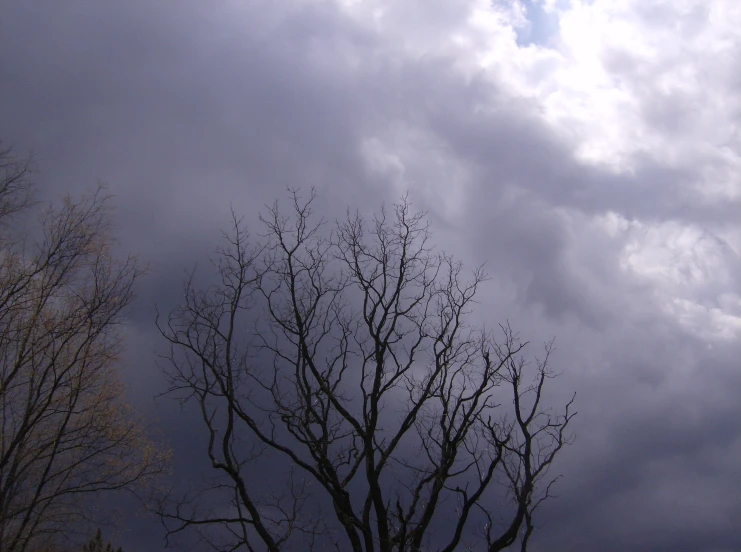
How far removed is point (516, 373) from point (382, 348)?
3382mm

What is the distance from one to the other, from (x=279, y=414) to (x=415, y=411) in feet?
11.1

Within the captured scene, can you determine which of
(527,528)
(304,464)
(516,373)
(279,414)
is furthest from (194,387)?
(527,528)

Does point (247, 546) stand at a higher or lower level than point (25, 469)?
lower

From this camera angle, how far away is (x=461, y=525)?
16.0m

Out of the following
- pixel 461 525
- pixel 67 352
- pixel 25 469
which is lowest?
pixel 461 525

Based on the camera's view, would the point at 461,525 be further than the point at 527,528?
No

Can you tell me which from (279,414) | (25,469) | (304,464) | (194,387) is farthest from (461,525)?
(25,469)

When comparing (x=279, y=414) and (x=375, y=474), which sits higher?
(x=279, y=414)

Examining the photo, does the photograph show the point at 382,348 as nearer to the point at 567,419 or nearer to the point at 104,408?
the point at 567,419

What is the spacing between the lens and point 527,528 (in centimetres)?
1722

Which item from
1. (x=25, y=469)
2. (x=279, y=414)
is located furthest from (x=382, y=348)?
(x=25, y=469)

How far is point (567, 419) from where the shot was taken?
56.5 ft

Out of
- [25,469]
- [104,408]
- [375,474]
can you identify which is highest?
[104,408]

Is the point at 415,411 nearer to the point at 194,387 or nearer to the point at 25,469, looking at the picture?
the point at 194,387
